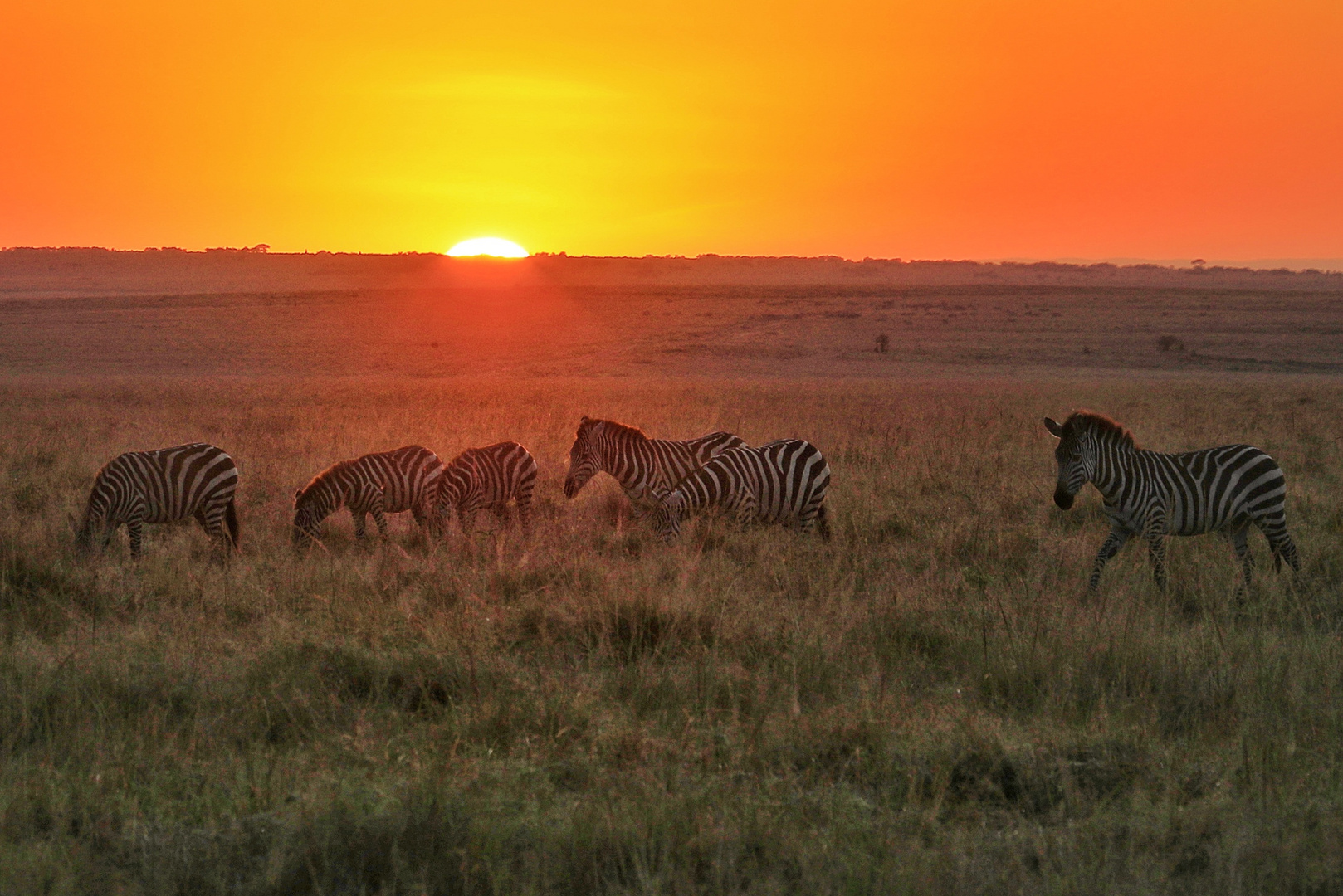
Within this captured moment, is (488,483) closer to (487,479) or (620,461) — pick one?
(487,479)

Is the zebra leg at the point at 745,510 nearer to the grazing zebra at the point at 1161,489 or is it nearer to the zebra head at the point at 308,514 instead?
the grazing zebra at the point at 1161,489

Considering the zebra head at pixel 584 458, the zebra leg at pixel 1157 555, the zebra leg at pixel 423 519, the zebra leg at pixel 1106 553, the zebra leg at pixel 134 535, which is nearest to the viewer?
the zebra leg at pixel 1106 553

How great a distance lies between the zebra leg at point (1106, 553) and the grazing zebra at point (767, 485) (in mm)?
2708

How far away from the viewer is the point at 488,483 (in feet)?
35.9

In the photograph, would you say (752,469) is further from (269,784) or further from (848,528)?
(269,784)

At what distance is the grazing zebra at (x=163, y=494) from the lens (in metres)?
8.93

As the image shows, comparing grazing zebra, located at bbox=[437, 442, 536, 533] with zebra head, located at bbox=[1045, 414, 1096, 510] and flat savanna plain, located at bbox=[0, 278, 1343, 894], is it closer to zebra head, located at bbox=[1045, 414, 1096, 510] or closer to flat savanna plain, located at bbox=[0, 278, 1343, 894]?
flat savanna plain, located at bbox=[0, 278, 1343, 894]

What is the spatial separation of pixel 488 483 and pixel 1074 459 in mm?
5684

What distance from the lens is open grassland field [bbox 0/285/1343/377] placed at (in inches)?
1702

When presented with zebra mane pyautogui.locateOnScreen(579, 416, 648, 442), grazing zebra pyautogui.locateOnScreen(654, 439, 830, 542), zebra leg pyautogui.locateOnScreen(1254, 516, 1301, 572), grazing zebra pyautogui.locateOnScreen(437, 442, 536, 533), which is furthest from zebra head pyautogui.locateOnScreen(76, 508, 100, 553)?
zebra leg pyautogui.locateOnScreen(1254, 516, 1301, 572)

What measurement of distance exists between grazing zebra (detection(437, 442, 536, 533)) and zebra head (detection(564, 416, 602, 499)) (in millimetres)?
530

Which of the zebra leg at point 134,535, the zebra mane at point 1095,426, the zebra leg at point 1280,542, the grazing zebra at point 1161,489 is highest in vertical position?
the zebra mane at point 1095,426

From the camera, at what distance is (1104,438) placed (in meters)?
8.37

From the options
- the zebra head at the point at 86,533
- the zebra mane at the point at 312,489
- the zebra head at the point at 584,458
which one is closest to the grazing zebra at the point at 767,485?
the zebra head at the point at 584,458
